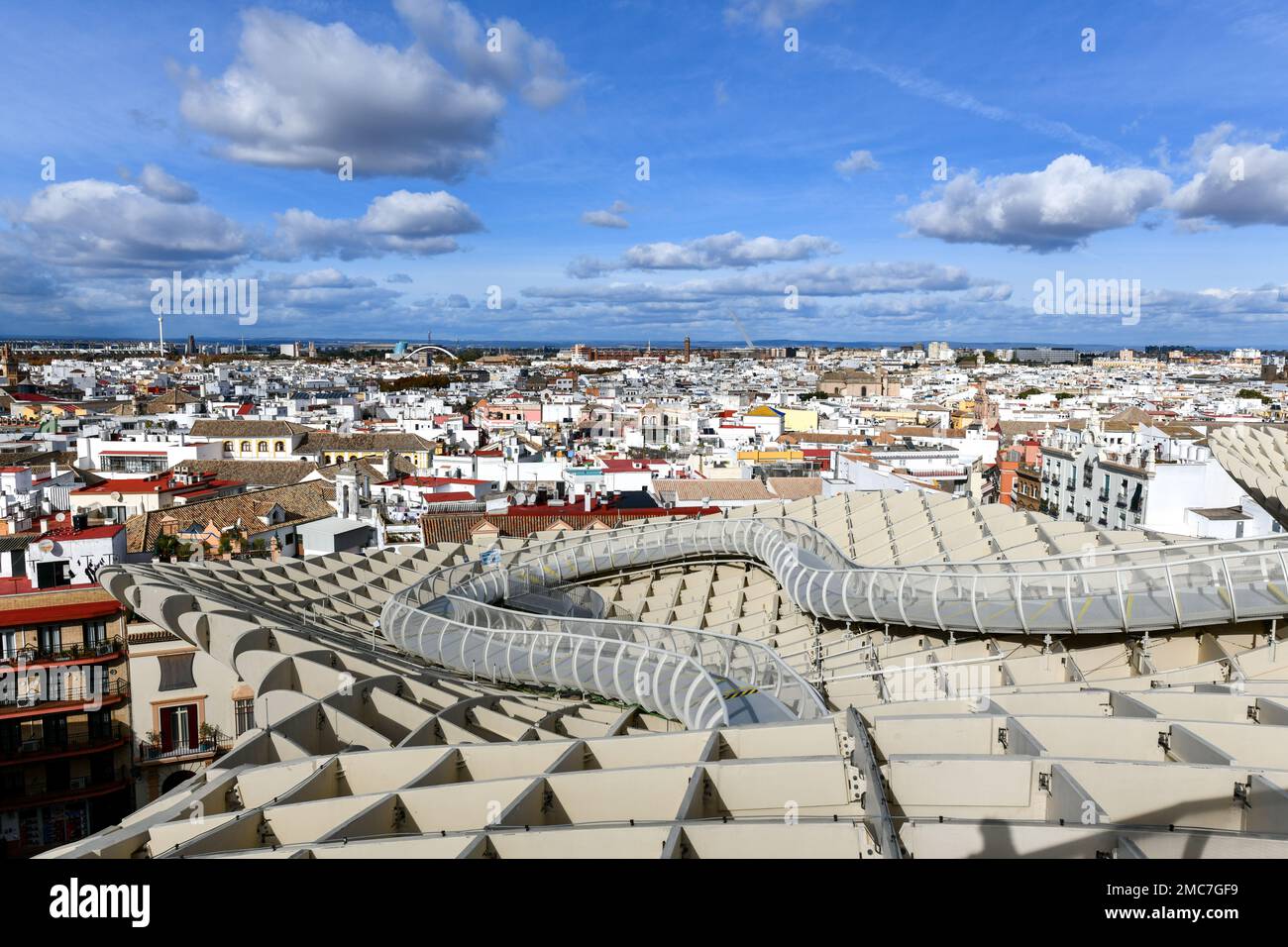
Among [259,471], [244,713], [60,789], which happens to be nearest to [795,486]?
[244,713]

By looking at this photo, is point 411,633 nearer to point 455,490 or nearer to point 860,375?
point 455,490

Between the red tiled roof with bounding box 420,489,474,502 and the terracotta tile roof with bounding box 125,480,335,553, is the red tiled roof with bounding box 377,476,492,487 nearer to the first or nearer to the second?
the red tiled roof with bounding box 420,489,474,502

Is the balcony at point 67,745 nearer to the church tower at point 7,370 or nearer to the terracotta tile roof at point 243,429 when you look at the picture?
the terracotta tile roof at point 243,429

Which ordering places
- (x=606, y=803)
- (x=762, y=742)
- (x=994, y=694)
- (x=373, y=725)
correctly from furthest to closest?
(x=373, y=725) → (x=994, y=694) → (x=762, y=742) → (x=606, y=803)

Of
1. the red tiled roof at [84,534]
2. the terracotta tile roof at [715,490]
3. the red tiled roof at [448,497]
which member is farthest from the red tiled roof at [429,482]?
the red tiled roof at [84,534]

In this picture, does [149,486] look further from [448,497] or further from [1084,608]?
[1084,608]
